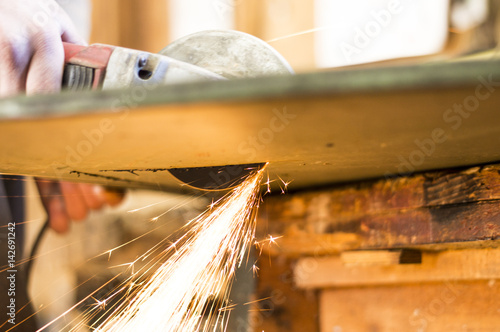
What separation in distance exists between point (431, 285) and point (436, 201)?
0.86ft

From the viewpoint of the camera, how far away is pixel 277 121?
615 millimetres

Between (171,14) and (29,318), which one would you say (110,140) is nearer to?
(29,318)

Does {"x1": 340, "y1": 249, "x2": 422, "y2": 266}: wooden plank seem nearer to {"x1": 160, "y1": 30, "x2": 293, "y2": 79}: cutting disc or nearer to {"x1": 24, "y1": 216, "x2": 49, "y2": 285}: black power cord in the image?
{"x1": 160, "y1": 30, "x2": 293, "y2": 79}: cutting disc

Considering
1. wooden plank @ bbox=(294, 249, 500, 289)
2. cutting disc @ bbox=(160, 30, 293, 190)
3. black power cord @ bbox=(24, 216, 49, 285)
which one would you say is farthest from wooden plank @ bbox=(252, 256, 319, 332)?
black power cord @ bbox=(24, 216, 49, 285)

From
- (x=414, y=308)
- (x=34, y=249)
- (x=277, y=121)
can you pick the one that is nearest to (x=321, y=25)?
(x=414, y=308)

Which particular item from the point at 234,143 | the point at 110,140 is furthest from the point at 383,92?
the point at 110,140

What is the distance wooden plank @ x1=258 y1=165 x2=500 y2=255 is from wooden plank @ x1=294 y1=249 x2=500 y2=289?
5 centimetres

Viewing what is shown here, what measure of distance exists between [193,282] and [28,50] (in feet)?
2.66

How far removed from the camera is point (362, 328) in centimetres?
129

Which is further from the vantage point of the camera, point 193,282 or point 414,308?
point 193,282

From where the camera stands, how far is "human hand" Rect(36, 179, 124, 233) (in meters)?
1.77

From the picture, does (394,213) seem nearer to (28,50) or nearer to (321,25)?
(28,50)

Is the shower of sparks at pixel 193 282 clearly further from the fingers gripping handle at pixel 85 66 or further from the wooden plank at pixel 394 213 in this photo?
the fingers gripping handle at pixel 85 66

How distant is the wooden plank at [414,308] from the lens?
109 cm
